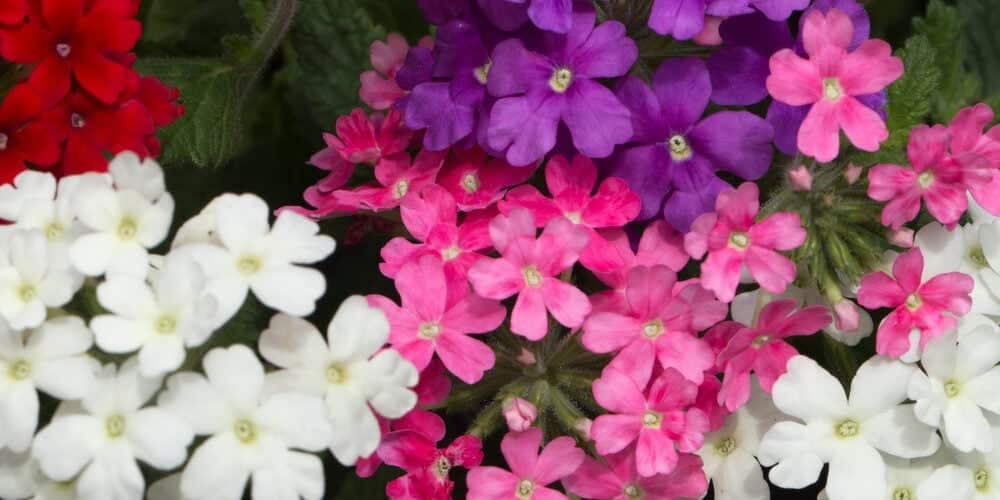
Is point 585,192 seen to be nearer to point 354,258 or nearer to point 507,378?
point 507,378

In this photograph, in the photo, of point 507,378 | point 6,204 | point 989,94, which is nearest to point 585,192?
point 507,378

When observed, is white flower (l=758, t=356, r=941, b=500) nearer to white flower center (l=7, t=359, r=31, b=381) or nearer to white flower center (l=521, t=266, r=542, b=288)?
white flower center (l=521, t=266, r=542, b=288)

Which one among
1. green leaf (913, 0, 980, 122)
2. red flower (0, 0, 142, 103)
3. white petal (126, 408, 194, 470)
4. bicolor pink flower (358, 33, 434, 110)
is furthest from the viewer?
green leaf (913, 0, 980, 122)

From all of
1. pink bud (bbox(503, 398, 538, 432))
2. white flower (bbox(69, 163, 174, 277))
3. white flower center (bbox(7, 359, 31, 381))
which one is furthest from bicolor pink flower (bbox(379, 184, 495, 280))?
white flower center (bbox(7, 359, 31, 381))

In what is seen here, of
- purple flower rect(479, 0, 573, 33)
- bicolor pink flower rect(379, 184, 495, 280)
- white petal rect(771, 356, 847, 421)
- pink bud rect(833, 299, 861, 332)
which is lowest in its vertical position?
white petal rect(771, 356, 847, 421)

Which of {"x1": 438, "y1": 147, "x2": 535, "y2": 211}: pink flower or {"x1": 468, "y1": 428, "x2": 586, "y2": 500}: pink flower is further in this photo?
{"x1": 438, "y1": 147, "x2": 535, "y2": 211}: pink flower

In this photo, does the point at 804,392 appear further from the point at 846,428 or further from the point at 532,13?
the point at 532,13

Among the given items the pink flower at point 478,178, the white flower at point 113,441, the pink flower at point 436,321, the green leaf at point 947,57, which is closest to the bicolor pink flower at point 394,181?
the pink flower at point 478,178
